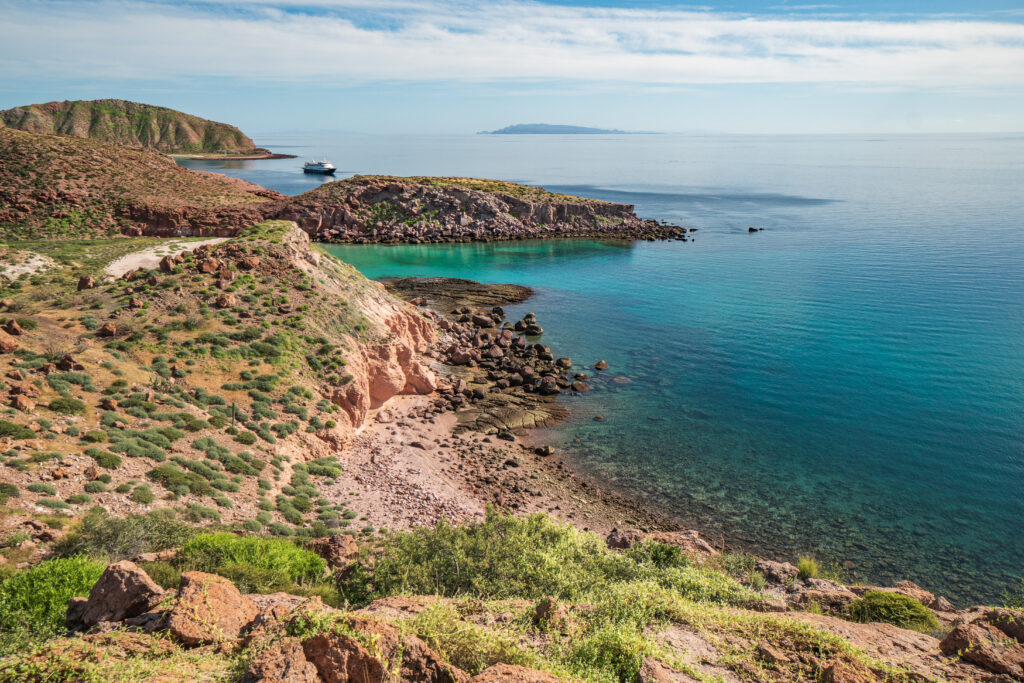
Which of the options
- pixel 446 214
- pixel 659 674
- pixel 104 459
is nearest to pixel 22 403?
pixel 104 459

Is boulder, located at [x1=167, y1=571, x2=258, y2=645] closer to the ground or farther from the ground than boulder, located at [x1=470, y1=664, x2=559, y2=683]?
closer to the ground

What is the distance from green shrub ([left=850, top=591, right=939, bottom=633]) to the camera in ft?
57.9

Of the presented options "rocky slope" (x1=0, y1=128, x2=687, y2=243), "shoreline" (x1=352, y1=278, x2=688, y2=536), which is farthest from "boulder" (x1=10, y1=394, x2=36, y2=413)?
"rocky slope" (x1=0, y1=128, x2=687, y2=243)

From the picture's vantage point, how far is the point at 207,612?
440 inches

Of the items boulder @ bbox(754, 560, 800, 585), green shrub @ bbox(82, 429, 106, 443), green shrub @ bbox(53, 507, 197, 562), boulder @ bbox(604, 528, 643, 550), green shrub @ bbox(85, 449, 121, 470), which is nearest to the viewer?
green shrub @ bbox(53, 507, 197, 562)

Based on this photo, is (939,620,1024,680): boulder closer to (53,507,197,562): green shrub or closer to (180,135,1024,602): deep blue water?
(180,135,1024,602): deep blue water

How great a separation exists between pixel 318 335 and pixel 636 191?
551 feet

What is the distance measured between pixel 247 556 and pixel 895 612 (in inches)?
799

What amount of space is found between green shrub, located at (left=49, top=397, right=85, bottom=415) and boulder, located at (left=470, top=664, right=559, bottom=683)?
22.3m

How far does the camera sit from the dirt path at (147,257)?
39.5m

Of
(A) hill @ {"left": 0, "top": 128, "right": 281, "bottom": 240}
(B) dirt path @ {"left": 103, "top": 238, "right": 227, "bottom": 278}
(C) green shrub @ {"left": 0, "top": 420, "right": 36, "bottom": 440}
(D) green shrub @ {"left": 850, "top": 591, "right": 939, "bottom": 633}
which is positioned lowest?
(D) green shrub @ {"left": 850, "top": 591, "right": 939, "bottom": 633}

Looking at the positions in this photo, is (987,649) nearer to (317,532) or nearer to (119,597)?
(119,597)

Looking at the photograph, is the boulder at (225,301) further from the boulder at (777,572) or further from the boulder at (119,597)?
the boulder at (777,572)

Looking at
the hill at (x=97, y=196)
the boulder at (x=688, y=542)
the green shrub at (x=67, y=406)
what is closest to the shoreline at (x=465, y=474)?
the boulder at (x=688, y=542)
